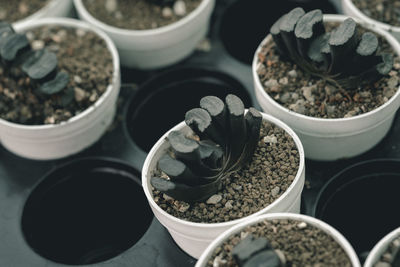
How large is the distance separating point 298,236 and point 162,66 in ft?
2.05

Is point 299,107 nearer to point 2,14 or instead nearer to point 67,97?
point 67,97

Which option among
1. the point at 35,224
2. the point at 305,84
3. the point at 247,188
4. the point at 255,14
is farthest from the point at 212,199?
the point at 255,14

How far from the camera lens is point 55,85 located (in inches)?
43.6

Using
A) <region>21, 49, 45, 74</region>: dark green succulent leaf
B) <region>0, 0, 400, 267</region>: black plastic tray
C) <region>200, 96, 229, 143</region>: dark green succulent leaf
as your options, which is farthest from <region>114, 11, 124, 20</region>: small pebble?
<region>200, 96, 229, 143</region>: dark green succulent leaf

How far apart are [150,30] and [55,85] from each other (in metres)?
0.25

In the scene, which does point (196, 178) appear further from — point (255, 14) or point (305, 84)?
point (255, 14)

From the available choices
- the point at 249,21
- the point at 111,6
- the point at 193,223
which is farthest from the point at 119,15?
the point at 193,223

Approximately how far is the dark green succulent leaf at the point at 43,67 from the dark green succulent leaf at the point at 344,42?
0.55m

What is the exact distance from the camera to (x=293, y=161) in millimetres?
962

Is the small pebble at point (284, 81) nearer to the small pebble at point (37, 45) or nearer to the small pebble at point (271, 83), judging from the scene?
the small pebble at point (271, 83)

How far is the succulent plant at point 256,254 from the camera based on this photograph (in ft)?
2.53

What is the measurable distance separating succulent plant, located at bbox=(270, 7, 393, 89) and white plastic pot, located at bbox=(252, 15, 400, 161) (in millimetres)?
70

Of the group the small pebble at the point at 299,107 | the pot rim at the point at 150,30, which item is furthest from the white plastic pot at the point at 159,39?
the small pebble at the point at 299,107

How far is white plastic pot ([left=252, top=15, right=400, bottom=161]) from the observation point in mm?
1004
